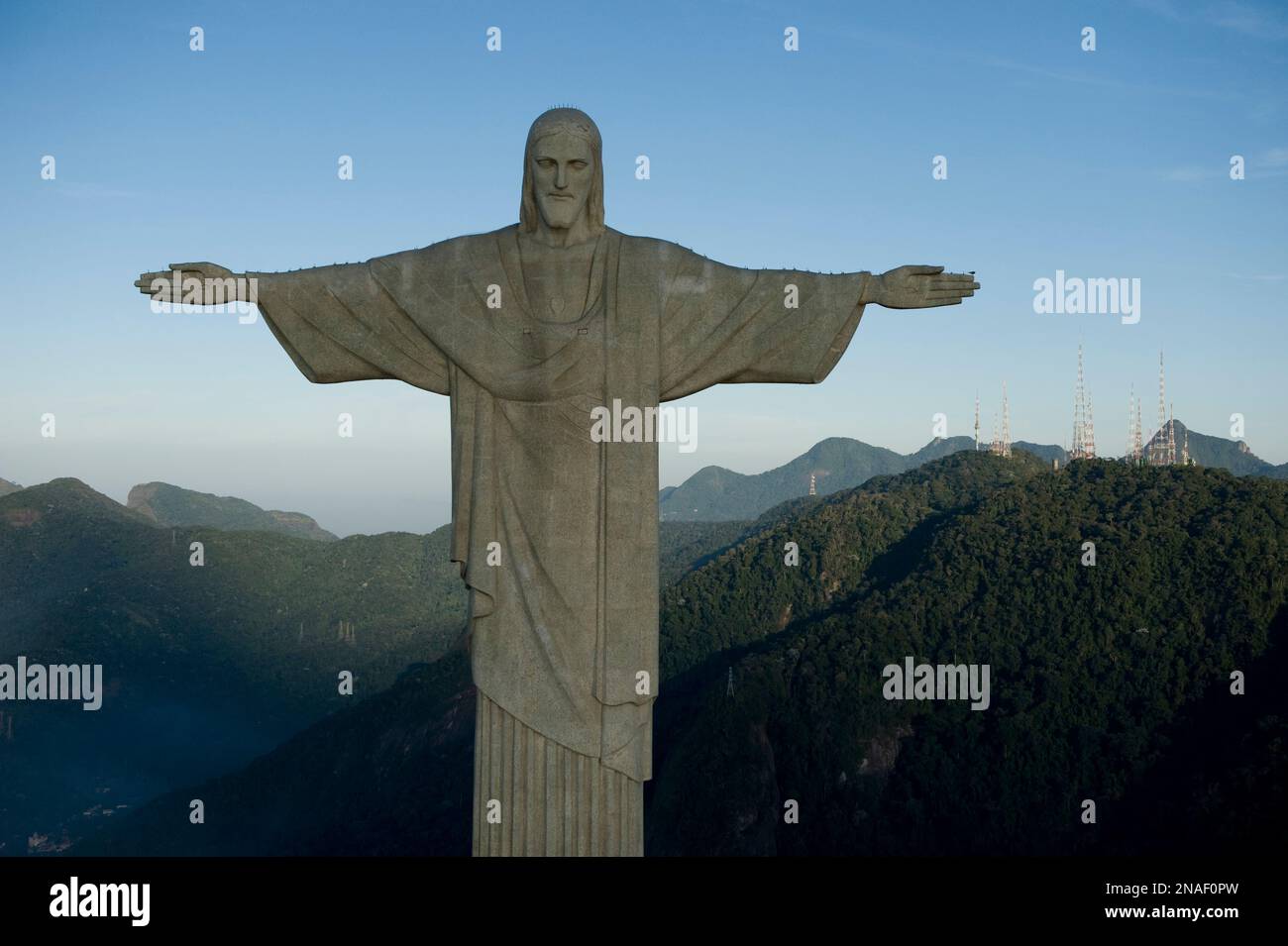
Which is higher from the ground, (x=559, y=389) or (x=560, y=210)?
(x=560, y=210)

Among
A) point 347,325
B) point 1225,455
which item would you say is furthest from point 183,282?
point 1225,455

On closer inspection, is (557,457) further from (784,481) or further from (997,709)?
(784,481)

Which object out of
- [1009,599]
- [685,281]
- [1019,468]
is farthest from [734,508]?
[685,281]

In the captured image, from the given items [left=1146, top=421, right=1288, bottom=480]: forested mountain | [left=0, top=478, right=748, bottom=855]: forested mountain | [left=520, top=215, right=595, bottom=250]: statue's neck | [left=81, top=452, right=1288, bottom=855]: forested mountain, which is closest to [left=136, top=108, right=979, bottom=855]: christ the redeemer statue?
[left=520, top=215, right=595, bottom=250]: statue's neck

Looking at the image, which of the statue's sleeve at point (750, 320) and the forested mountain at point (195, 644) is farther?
the forested mountain at point (195, 644)

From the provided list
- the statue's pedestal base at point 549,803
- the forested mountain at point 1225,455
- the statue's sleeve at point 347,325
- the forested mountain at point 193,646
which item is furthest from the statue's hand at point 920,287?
the forested mountain at point 1225,455

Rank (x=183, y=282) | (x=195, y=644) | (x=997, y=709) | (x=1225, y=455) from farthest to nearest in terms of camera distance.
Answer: (x=1225, y=455) < (x=195, y=644) < (x=997, y=709) < (x=183, y=282)

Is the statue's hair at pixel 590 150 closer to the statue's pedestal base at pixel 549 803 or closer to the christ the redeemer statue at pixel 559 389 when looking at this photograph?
the christ the redeemer statue at pixel 559 389
